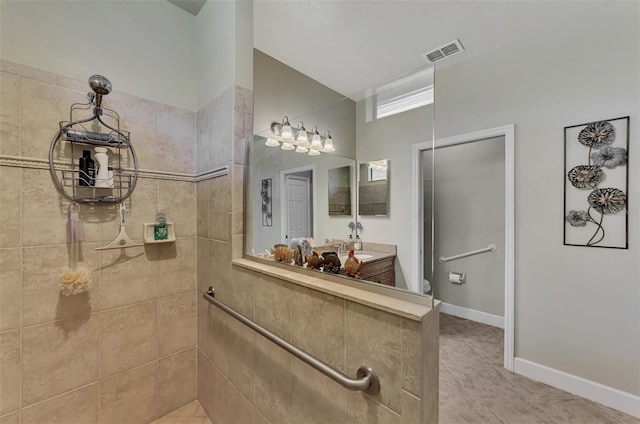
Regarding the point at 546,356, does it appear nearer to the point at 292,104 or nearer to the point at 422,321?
the point at 422,321

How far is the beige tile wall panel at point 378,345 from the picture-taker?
0.64 meters

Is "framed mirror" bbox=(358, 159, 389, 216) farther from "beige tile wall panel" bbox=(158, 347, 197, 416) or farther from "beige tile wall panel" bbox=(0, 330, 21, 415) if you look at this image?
"beige tile wall panel" bbox=(0, 330, 21, 415)

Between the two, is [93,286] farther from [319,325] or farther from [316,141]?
[316,141]

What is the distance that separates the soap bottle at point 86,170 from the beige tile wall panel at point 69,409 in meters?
1.08

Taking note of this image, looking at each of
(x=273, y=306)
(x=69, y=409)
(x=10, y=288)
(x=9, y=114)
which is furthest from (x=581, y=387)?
(x=9, y=114)

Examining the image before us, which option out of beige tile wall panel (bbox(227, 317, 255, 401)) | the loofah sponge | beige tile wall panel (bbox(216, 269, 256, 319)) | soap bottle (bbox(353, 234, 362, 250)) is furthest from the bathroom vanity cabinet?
the loofah sponge

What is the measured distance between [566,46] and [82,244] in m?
3.36

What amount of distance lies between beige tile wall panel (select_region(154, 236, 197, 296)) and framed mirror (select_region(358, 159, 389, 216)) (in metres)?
1.21

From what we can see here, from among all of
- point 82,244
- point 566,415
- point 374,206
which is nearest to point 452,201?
point 566,415

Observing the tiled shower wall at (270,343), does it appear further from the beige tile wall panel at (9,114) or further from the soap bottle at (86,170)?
the beige tile wall panel at (9,114)

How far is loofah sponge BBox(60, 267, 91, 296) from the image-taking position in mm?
1160

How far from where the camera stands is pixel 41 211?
116 cm

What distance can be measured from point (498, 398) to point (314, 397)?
165cm

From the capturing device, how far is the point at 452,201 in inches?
119
